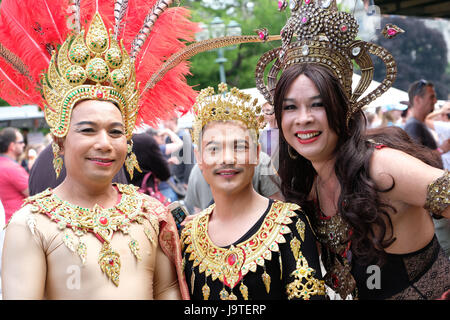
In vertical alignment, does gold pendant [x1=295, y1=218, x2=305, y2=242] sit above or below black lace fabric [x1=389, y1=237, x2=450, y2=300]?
above

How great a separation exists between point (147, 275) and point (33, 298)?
0.55 metres

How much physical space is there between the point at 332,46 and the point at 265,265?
1309mm

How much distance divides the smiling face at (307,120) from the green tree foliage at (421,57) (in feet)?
15.1

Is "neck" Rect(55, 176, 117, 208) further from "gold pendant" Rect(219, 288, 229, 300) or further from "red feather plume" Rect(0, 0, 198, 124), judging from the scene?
"gold pendant" Rect(219, 288, 229, 300)

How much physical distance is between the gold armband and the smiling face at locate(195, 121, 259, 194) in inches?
35.7

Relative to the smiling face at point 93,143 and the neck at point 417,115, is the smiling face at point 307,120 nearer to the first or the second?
the smiling face at point 93,143

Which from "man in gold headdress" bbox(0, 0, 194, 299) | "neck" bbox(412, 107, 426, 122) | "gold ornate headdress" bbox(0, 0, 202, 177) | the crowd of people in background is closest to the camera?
"man in gold headdress" bbox(0, 0, 194, 299)

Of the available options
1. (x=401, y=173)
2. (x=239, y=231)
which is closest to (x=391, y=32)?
(x=401, y=173)

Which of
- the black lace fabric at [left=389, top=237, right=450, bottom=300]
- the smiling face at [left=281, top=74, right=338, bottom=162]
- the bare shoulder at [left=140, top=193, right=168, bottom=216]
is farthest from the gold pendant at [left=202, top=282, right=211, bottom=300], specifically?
the black lace fabric at [left=389, top=237, right=450, bottom=300]

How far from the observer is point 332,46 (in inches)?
115

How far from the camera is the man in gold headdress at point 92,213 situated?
2.32 metres

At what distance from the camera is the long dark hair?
8.96 ft

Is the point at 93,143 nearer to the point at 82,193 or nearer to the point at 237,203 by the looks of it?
the point at 82,193
